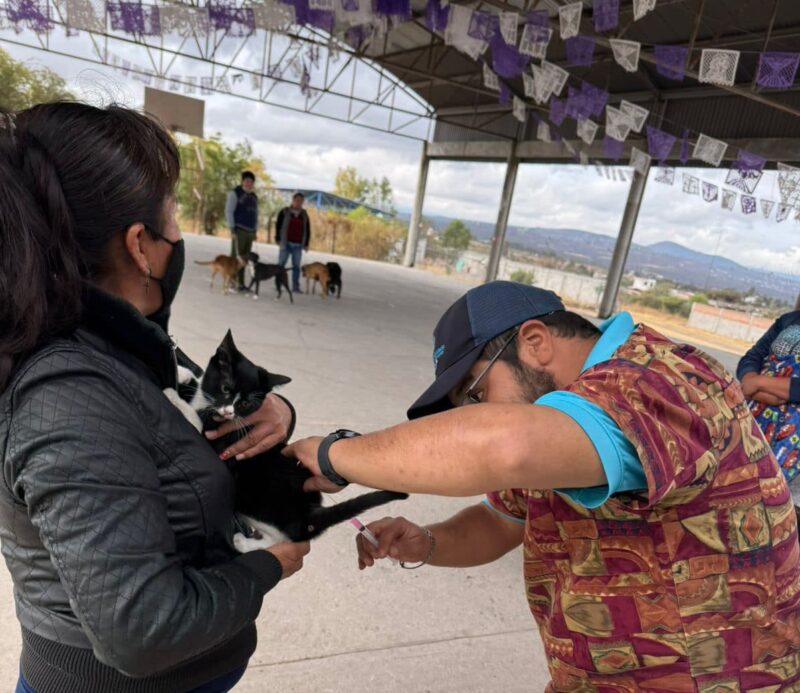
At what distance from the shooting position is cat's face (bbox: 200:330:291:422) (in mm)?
1575

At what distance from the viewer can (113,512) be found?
2.48ft

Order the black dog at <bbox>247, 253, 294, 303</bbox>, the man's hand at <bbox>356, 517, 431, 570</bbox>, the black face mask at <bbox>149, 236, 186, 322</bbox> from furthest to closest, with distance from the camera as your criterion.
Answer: the black dog at <bbox>247, 253, 294, 303</bbox>, the man's hand at <bbox>356, 517, 431, 570</bbox>, the black face mask at <bbox>149, 236, 186, 322</bbox>

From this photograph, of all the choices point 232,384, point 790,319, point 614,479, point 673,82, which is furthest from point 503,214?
point 614,479

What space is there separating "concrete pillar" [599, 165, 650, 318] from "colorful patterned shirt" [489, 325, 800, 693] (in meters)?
14.5

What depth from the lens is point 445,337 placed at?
1.15m

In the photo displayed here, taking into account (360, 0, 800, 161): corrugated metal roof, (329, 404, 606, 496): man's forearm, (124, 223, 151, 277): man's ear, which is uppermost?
(360, 0, 800, 161): corrugated metal roof

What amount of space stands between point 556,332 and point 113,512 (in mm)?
839

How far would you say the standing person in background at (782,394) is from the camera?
2379 millimetres

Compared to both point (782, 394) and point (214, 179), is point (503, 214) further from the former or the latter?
point (782, 394)

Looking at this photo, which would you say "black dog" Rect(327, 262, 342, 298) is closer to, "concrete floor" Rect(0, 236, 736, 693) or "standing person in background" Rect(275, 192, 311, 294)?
"standing person in background" Rect(275, 192, 311, 294)

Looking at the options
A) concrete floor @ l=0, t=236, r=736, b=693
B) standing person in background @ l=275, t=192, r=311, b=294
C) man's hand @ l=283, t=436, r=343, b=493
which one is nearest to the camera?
man's hand @ l=283, t=436, r=343, b=493

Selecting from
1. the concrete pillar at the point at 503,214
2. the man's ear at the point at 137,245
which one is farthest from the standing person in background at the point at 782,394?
the concrete pillar at the point at 503,214

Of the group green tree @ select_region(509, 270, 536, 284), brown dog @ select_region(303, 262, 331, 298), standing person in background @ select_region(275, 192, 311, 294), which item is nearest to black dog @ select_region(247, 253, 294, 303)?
brown dog @ select_region(303, 262, 331, 298)

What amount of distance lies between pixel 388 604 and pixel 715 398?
1996 mm
